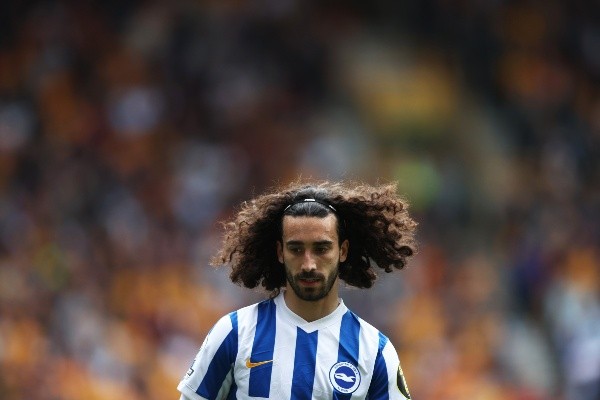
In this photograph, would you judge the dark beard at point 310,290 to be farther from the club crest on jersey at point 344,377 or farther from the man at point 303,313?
the club crest on jersey at point 344,377

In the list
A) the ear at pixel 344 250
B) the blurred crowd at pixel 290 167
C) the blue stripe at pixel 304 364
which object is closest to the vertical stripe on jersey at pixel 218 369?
the blue stripe at pixel 304 364

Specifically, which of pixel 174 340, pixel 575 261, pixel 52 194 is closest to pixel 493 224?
pixel 575 261

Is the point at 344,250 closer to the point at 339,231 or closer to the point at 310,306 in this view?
the point at 339,231

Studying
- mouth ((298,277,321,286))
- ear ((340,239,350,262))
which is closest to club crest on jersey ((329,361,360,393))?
mouth ((298,277,321,286))

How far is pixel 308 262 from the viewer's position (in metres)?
5.59

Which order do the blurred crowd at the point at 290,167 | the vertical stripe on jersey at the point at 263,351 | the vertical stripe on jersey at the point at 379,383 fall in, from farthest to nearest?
1. the blurred crowd at the point at 290,167
2. the vertical stripe on jersey at the point at 379,383
3. the vertical stripe on jersey at the point at 263,351

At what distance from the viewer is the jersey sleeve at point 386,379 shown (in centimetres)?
573

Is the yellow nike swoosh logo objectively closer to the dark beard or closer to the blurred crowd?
the dark beard

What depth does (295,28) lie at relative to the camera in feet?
49.3

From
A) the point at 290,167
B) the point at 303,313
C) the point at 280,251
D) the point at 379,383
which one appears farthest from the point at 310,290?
the point at 290,167

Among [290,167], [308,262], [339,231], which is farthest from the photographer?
[290,167]

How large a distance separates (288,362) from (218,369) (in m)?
0.30

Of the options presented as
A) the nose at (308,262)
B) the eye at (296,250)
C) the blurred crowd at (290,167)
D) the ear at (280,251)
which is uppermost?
the blurred crowd at (290,167)

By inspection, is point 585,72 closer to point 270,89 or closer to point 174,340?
point 270,89
